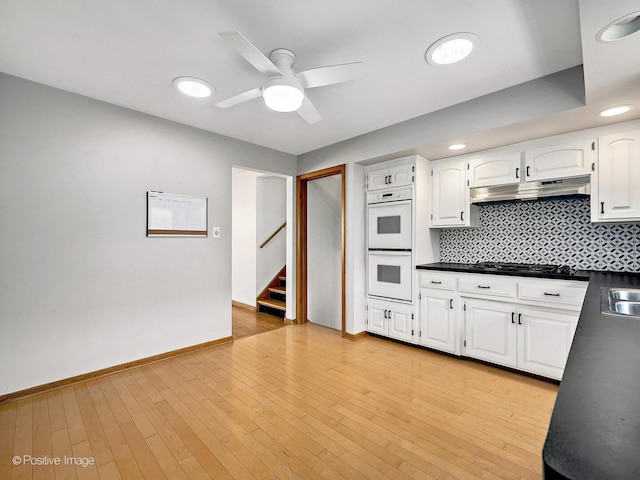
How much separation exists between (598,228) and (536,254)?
1.72 ft

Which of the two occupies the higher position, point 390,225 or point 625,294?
point 390,225

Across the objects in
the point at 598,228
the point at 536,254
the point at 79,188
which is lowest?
the point at 536,254

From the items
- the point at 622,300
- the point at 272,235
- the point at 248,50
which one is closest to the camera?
the point at 248,50

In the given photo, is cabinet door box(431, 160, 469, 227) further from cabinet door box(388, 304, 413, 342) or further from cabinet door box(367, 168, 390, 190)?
cabinet door box(388, 304, 413, 342)

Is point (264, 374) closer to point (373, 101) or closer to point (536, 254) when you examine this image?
point (373, 101)

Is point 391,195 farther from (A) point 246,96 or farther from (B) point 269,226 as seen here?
(B) point 269,226

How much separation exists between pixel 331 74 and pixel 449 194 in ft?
6.78

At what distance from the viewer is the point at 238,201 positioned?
18.5 feet

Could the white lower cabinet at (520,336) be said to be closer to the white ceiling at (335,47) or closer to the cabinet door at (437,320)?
the cabinet door at (437,320)

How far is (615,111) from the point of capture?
215 centimetres

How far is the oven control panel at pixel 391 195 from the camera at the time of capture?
Answer: 3.33m

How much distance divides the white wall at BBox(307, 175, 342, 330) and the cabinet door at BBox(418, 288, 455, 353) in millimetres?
1256

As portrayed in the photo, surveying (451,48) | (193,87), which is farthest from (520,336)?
(193,87)

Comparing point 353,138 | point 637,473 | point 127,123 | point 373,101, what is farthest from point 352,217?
point 637,473
